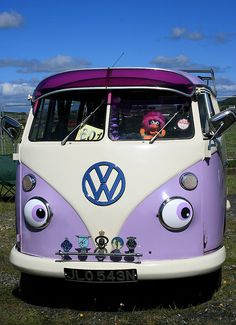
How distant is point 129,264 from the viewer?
4867 millimetres

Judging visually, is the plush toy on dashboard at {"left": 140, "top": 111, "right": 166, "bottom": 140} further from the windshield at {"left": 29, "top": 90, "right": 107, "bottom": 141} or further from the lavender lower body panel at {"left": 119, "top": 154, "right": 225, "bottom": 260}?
the lavender lower body panel at {"left": 119, "top": 154, "right": 225, "bottom": 260}

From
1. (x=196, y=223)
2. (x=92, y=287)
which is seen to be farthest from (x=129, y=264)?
(x=92, y=287)

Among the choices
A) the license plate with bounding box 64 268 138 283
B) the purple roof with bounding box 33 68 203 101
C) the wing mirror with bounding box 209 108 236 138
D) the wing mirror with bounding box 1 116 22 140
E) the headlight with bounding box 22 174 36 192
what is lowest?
the license plate with bounding box 64 268 138 283

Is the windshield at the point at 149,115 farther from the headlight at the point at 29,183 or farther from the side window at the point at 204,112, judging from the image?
the headlight at the point at 29,183

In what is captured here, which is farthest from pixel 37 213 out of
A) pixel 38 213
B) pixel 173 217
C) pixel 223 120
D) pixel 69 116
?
pixel 223 120

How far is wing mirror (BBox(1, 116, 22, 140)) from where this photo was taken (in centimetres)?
585

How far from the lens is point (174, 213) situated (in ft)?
16.1

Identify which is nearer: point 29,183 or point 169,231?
point 169,231

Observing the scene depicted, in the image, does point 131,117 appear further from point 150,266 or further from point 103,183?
point 150,266

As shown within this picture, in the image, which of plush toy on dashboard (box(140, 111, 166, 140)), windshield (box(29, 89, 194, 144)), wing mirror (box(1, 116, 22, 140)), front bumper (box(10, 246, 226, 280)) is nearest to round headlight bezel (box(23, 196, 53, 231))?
front bumper (box(10, 246, 226, 280))

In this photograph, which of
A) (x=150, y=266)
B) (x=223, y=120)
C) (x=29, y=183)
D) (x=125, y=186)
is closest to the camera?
(x=150, y=266)

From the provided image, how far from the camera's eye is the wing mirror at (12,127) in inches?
230

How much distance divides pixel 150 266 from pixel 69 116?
71.7 inches

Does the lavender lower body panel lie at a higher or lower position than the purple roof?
lower
